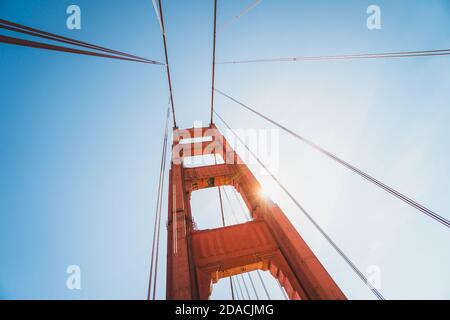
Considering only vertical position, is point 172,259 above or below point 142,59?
below

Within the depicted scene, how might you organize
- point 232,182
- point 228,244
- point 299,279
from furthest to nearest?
point 232,182
point 228,244
point 299,279

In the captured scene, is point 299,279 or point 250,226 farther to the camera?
point 250,226
